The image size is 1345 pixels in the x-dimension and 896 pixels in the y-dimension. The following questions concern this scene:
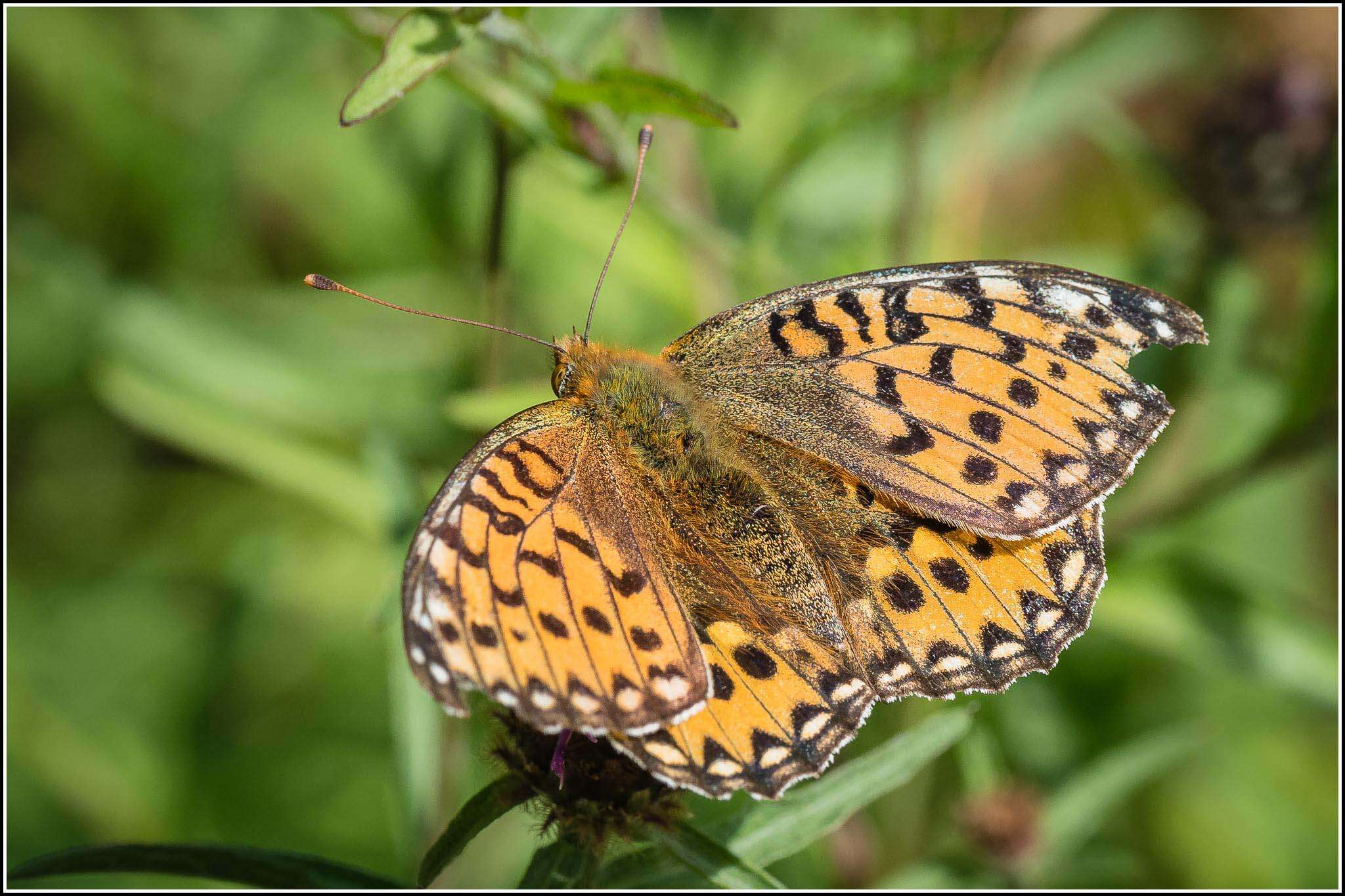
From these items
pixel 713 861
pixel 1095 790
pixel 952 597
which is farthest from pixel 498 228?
pixel 1095 790

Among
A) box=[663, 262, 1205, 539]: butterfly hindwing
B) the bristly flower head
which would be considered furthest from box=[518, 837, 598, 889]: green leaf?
box=[663, 262, 1205, 539]: butterfly hindwing

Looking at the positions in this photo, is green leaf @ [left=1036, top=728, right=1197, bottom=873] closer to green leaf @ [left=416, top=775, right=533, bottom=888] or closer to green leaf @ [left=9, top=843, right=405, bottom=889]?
green leaf @ [left=416, top=775, right=533, bottom=888]

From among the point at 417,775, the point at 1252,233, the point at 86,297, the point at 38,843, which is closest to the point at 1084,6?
the point at 1252,233

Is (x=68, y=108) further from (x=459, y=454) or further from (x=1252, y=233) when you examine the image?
(x=1252, y=233)

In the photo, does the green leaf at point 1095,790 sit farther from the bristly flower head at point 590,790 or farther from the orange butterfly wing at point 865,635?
the bristly flower head at point 590,790

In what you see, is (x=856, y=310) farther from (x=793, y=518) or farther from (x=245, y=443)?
(x=245, y=443)
